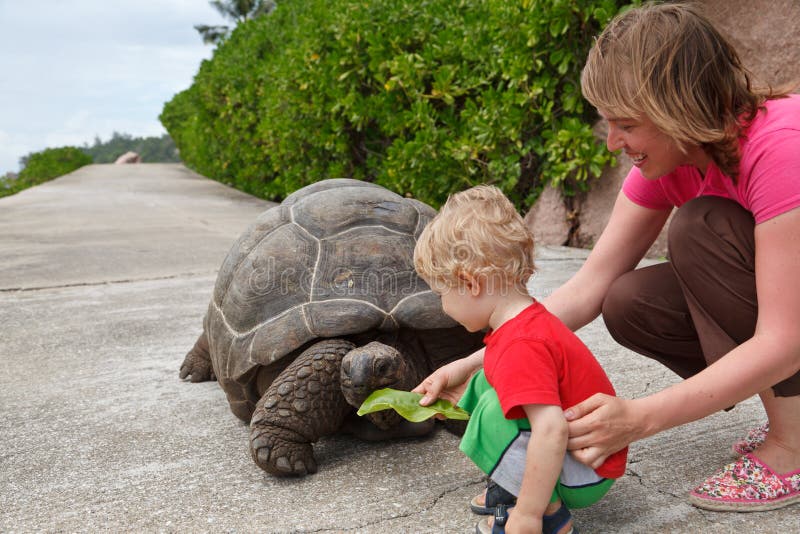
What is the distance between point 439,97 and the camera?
18.7 feet

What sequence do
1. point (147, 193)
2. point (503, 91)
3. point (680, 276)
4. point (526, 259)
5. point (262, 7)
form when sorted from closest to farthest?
point (526, 259) < point (680, 276) < point (503, 91) < point (147, 193) < point (262, 7)

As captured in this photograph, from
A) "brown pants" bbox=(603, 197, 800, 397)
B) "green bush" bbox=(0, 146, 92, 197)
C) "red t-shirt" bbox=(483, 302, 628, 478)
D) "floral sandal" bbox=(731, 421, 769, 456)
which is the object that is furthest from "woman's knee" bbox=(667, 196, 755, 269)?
"green bush" bbox=(0, 146, 92, 197)

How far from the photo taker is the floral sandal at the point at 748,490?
1.68 meters

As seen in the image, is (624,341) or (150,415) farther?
(150,415)

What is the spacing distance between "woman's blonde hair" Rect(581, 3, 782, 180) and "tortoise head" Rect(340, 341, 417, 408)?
80cm

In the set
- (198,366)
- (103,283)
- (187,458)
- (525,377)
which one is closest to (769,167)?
(525,377)

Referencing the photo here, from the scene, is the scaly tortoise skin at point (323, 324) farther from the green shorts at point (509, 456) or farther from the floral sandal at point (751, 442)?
the floral sandal at point (751, 442)

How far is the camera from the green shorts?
144 centimetres

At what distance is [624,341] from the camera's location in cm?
204

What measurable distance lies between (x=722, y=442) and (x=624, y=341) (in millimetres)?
408

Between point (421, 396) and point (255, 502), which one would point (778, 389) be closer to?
point (421, 396)

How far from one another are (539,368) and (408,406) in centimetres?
41

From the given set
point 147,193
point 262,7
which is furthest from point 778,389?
point 262,7

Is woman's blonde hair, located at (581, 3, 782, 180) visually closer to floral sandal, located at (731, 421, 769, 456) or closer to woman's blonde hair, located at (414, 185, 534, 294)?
woman's blonde hair, located at (414, 185, 534, 294)
